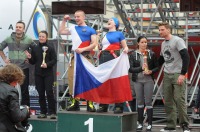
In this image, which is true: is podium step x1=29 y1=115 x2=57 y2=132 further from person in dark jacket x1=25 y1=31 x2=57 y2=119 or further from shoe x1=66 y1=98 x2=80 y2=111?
shoe x1=66 y1=98 x2=80 y2=111

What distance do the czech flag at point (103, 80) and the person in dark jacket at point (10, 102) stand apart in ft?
10.1

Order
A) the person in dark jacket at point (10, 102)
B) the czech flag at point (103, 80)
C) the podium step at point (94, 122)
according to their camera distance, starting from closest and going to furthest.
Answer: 1. the person in dark jacket at point (10, 102)
2. the podium step at point (94, 122)
3. the czech flag at point (103, 80)

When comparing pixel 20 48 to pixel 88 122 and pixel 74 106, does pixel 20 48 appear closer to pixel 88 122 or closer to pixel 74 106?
pixel 74 106

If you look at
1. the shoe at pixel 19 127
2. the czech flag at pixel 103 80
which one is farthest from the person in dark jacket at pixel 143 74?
the shoe at pixel 19 127

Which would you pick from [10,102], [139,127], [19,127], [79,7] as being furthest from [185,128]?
[10,102]

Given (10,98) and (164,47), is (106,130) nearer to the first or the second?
(164,47)

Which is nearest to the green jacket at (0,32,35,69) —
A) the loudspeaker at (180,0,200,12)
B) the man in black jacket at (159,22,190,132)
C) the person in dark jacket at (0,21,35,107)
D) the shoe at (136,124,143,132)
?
the person in dark jacket at (0,21,35,107)

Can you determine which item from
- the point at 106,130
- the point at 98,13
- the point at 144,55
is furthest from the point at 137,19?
the point at 106,130

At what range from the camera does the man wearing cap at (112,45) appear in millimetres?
8891

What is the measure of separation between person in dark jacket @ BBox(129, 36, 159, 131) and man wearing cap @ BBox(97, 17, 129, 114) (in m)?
0.35

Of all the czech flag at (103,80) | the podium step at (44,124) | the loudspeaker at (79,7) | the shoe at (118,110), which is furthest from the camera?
the loudspeaker at (79,7)

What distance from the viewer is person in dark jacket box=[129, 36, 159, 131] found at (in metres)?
9.02

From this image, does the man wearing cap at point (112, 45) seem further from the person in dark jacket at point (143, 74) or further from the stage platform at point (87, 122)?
the person in dark jacket at point (143, 74)

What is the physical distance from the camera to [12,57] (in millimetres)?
9875
